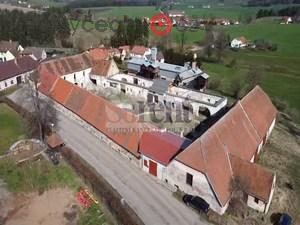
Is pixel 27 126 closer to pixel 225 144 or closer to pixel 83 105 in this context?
pixel 83 105

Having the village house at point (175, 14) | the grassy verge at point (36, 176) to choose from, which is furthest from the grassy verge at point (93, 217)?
the village house at point (175, 14)

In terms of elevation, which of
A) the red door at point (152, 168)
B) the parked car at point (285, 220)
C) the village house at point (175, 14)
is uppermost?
the village house at point (175, 14)

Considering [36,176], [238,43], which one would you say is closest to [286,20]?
[238,43]

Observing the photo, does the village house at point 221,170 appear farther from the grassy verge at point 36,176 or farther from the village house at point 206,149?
the grassy verge at point 36,176

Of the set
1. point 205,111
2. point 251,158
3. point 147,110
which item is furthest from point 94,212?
point 205,111

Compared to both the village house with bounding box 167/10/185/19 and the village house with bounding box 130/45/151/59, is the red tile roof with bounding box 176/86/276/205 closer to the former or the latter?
the village house with bounding box 130/45/151/59

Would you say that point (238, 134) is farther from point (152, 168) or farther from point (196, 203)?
point (152, 168)
